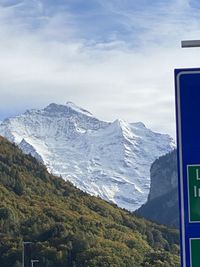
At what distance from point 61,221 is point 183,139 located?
82170 mm

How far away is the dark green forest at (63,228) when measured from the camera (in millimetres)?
74562

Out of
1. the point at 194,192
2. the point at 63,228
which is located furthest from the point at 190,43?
the point at 63,228

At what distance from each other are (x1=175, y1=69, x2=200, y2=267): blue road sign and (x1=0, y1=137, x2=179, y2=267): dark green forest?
66.5 meters

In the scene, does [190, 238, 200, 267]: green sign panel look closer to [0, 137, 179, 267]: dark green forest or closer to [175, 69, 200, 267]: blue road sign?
[175, 69, 200, 267]: blue road sign

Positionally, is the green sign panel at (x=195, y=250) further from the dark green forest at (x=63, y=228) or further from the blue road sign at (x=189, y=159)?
the dark green forest at (x=63, y=228)

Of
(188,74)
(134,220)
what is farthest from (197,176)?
(134,220)

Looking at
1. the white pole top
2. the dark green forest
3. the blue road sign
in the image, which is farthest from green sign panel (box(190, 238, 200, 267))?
the dark green forest

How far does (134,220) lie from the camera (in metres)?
103

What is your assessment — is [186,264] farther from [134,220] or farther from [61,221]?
[134,220]

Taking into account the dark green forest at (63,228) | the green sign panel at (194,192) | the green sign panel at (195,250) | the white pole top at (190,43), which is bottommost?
the green sign panel at (195,250)

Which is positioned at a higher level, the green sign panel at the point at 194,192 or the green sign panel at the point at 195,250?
the green sign panel at the point at 194,192

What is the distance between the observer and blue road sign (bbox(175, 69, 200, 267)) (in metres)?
4.32

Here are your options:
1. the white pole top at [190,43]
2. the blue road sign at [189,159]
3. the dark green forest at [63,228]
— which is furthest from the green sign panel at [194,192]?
the dark green forest at [63,228]

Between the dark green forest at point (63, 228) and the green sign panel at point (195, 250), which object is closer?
the green sign panel at point (195, 250)
